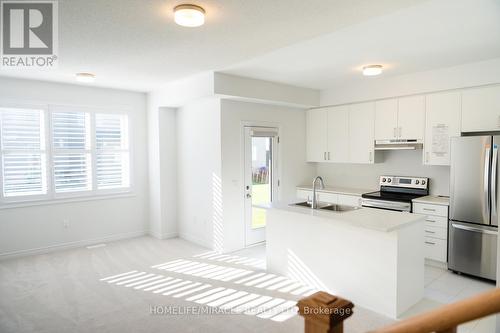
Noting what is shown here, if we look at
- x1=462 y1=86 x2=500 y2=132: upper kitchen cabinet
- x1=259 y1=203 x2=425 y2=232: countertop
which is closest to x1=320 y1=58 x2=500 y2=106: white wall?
x1=462 y1=86 x2=500 y2=132: upper kitchen cabinet

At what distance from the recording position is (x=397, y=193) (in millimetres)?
5156

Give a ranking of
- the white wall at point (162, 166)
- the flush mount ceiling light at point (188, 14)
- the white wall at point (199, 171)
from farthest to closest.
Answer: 1. the white wall at point (162, 166)
2. the white wall at point (199, 171)
3. the flush mount ceiling light at point (188, 14)

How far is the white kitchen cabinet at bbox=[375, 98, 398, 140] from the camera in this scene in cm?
500

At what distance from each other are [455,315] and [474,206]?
3.71 metres

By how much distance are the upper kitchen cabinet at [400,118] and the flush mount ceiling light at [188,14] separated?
3566 mm

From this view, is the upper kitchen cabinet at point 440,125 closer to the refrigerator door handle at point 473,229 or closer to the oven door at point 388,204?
the oven door at point 388,204

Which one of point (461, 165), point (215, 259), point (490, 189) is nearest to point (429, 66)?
point (461, 165)

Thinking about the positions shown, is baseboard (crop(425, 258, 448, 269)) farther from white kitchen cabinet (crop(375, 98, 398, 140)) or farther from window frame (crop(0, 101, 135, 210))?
window frame (crop(0, 101, 135, 210))

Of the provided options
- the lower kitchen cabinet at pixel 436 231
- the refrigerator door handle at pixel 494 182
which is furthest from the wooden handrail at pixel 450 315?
the lower kitchen cabinet at pixel 436 231

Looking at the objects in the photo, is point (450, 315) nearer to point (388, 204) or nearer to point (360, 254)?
point (360, 254)

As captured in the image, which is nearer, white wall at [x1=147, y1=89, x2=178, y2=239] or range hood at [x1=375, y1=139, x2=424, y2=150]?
range hood at [x1=375, y1=139, x2=424, y2=150]

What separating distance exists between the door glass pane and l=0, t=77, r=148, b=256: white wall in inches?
86.2

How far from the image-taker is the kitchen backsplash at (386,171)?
191 inches

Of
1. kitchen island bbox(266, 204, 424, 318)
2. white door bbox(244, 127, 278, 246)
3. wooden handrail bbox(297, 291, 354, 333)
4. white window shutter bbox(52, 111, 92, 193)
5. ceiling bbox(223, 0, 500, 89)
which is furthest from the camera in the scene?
white door bbox(244, 127, 278, 246)
